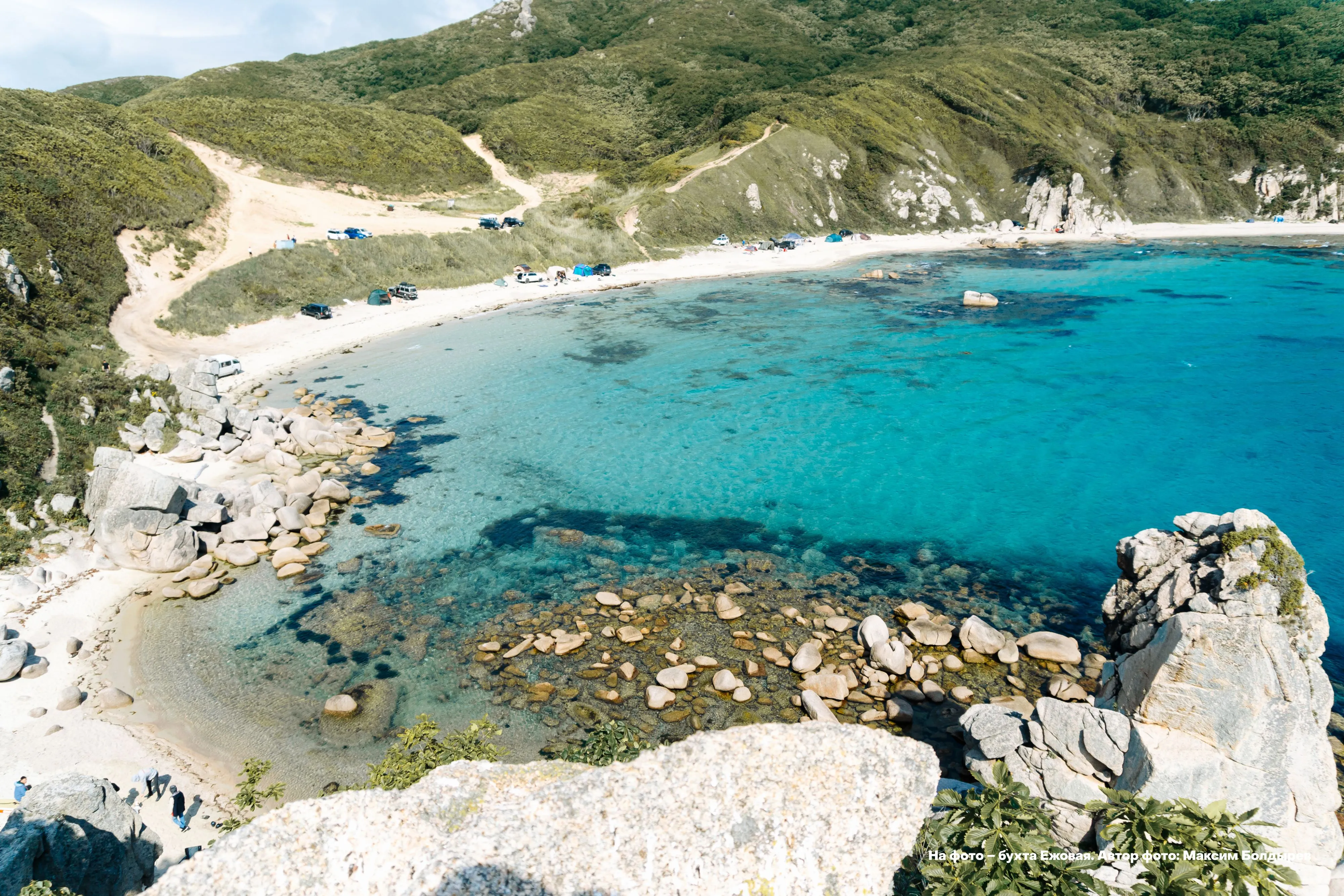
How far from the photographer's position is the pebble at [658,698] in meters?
21.9

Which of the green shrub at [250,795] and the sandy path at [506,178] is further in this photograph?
the sandy path at [506,178]

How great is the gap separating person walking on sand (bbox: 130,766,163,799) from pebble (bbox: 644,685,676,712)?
15.3 metres

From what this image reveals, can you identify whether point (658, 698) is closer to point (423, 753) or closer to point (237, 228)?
point (423, 753)

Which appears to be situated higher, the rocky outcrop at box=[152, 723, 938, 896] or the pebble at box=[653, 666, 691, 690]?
the rocky outcrop at box=[152, 723, 938, 896]

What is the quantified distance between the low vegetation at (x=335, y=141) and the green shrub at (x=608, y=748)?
119m

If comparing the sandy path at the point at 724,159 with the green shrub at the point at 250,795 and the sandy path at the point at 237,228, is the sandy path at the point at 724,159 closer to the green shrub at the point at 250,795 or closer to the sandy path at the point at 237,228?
the sandy path at the point at 237,228

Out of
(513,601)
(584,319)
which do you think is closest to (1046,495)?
(513,601)

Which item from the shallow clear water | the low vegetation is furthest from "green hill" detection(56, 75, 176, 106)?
the shallow clear water

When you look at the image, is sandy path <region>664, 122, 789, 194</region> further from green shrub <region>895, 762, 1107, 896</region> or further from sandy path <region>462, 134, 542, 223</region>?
green shrub <region>895, 762, 1107, 896</region>

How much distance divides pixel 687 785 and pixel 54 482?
1668 inches

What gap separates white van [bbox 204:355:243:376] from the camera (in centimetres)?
5222

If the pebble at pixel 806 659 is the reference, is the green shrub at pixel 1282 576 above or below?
above

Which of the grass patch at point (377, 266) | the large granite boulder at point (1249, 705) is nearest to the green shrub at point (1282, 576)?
the large granite boulder at point (1249, 705)

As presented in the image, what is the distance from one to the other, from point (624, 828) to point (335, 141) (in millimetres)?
136538
